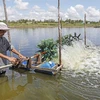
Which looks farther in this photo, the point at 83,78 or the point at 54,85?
the point at 83,78

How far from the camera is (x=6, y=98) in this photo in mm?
6035

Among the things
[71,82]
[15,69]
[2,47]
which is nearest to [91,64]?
[71,82]

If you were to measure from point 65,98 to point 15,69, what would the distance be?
14.9 feet

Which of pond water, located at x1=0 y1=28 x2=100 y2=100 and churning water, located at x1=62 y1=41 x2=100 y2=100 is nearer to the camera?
pond water, located at x1=0 y1=28 x2=100 y2=100

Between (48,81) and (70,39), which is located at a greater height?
(70,39)

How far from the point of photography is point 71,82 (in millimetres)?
7523

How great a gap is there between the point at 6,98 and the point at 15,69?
3.76 m

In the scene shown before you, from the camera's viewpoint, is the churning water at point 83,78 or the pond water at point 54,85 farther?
the churning water at point 83,78

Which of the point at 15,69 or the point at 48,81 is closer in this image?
the point at 48,81

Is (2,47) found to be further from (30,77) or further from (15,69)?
(15,69)

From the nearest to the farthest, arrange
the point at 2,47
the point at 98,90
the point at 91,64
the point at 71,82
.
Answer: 1. the point at 2,47
2. the point at 98,90
3. the point at 71,82
4. the point at 91,64

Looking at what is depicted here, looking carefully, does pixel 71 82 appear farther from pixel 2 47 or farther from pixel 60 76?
pixel 2 47

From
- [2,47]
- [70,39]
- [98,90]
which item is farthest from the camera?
[70,39]

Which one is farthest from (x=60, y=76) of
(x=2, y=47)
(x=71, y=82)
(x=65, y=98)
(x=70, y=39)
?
(x=70, y=39)
